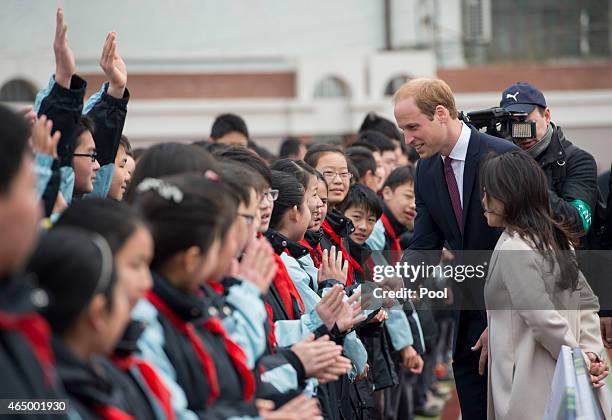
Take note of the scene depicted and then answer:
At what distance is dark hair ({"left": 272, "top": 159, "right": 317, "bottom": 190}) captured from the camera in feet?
17.7

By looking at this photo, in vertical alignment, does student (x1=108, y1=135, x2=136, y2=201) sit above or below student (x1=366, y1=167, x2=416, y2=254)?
Answer: above

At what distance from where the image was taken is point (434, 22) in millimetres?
26219

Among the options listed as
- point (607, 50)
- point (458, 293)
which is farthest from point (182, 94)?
point (458, 293)

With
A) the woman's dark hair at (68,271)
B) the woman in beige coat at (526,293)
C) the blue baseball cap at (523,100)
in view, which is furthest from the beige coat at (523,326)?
the woman's dark hair at (68,271)

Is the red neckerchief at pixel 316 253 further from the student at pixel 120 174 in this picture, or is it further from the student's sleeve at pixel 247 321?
the student's sleeve at pixel 247 321

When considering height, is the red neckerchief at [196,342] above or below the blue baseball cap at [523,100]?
below

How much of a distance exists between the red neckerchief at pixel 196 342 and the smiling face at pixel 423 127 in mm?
2561

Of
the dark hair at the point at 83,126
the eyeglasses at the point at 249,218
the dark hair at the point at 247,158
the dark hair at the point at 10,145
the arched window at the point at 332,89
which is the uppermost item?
the dark hair at the point at 10,145

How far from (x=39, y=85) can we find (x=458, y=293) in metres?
18.4

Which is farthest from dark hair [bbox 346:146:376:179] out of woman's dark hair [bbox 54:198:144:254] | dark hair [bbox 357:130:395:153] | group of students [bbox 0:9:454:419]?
woman's dark hair [bbox 54:198:144:254]

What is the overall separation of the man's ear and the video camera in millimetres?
1708

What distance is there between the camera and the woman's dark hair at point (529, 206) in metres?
4.96

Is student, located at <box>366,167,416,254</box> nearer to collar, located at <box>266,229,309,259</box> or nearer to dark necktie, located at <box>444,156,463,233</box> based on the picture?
dark necktie, located at <box>444,156,463,233</box>

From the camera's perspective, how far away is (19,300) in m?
2.32
